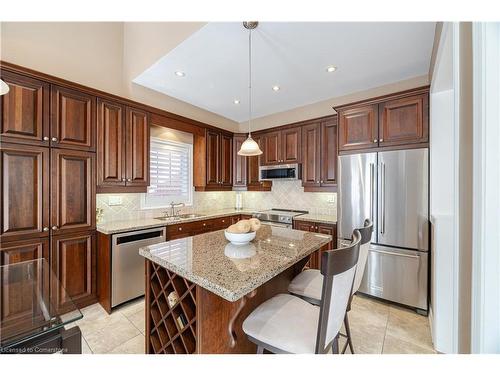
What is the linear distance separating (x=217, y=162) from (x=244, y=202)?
3.90ft

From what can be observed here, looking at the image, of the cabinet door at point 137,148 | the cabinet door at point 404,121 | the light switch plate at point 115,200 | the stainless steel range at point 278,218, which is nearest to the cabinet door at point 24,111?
the cabinet door at point 137,148

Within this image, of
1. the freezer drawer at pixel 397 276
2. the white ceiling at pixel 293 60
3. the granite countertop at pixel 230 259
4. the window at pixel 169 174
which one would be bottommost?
the freezer drawer at pixel 397 276

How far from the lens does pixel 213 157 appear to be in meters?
3.94

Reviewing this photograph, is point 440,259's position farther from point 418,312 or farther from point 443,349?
point 418,312

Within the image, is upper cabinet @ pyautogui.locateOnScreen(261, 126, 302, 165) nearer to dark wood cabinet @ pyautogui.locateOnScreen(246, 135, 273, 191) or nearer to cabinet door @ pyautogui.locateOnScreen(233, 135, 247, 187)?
dark wood cabinet @ pyautogui.locateOnScreen(246, 135, 273, 191)

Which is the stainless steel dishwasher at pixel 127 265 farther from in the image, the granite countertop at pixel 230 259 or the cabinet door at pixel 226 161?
the cabinet door at pixel 226 161

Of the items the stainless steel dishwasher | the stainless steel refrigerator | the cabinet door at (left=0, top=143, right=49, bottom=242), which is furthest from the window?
the stainless steel refrigerator

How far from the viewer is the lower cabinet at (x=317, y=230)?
2.87 meters

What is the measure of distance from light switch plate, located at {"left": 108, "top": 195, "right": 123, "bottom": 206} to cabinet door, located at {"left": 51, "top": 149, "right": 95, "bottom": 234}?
1.19ft

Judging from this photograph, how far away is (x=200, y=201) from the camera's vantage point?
4.09 metres

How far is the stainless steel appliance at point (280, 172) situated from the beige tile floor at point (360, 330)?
1962 mm

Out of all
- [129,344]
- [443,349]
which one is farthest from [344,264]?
[129,344]

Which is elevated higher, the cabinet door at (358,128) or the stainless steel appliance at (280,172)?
the cabinet door at (358,128)

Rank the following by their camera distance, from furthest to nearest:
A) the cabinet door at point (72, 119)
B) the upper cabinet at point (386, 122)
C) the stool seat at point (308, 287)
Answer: the upper cabinet at point (386, 122) < the cabinet door at point (72, 119) < the stool seat at point (308, 287)
